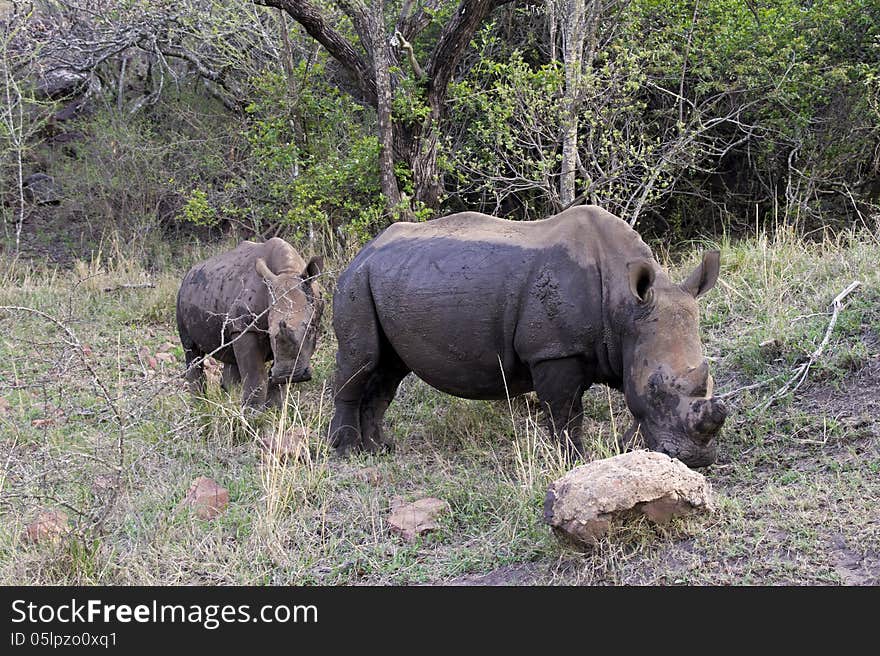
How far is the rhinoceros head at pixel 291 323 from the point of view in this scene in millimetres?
6922

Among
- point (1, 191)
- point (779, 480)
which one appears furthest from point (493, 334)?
point (1, 191)

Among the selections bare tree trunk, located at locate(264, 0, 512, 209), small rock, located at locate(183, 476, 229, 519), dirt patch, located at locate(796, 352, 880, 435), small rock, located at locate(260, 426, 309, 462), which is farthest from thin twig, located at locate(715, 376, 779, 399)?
bare tree trunk, located at locate(264, 0, 512, 209)

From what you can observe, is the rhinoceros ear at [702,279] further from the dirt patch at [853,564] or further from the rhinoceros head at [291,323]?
the rhinoceros head at [291,323]

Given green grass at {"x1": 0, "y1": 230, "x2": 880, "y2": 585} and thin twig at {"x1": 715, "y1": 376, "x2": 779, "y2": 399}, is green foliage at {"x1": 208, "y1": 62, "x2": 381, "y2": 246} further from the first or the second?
thin twig at {"x1": 715, "y1": 376, "x2": 779, "y2": 399}

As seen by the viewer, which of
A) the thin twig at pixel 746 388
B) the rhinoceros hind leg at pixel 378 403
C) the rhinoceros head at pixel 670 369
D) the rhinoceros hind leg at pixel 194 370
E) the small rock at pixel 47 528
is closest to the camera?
the small rock at pixel 47 528

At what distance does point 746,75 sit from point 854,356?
15.9ft

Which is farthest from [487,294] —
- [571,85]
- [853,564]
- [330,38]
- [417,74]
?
[330,38]

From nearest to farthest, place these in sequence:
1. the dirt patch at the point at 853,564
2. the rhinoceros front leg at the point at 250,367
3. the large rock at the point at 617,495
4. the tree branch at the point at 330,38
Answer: the dirt patch at the point at 853,564 < the large rock at the point at 617,495 < the rhinoceros front leg at the point at 250,367 < the tree branch at the point at 330,38

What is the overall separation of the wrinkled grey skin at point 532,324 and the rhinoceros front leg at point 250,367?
1.00 metres

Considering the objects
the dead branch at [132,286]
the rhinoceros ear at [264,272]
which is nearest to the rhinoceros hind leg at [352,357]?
the rhinoceros ear at [264,272]

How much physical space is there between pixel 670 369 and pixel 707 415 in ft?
1.08

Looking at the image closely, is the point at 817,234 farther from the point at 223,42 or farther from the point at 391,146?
the point at 223,42

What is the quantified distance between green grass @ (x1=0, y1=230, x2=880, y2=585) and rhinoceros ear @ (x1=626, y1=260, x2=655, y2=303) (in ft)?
2.81

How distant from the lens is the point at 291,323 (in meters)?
6.98
